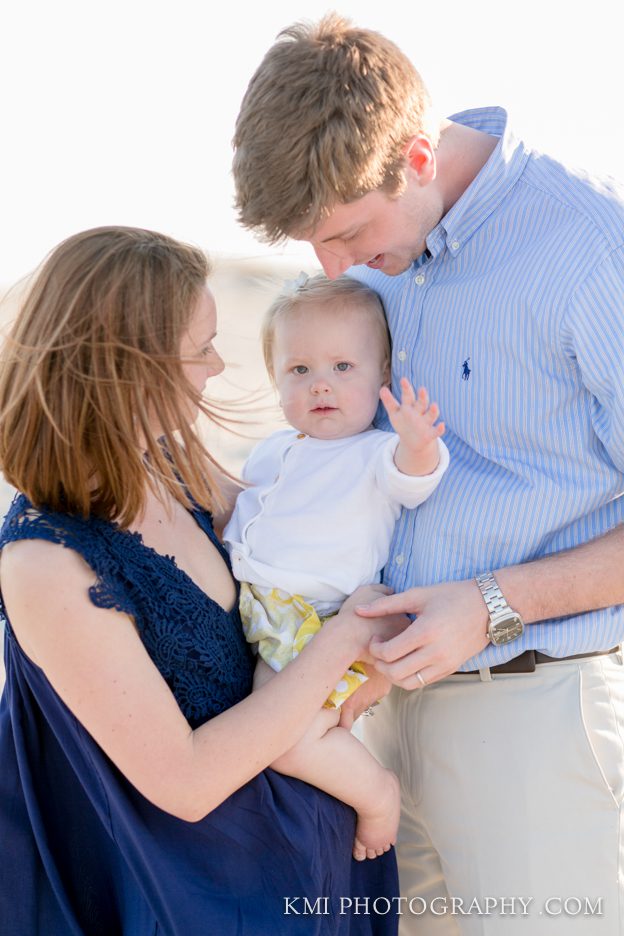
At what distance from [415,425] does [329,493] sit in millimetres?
372

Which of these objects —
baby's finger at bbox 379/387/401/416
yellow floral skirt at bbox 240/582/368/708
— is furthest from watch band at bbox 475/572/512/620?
baby's finger at bbox 379/387/401/416

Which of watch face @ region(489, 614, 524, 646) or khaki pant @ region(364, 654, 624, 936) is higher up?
watch face @ region(489, 614, 524, 646)

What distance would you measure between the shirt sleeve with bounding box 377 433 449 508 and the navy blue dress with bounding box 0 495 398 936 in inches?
20.5

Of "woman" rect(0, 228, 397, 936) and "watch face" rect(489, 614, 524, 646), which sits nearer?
"woman" rect(0, 228, 397, 936)

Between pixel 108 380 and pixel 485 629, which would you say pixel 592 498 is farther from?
pixel 108 380

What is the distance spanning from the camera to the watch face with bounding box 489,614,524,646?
238cm

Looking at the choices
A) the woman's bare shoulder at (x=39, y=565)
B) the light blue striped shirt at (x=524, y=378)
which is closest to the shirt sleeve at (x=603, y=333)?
the light blue striped shirt at (x=524, y=378)

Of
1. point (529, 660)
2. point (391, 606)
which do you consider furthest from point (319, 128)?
point (529, 660)

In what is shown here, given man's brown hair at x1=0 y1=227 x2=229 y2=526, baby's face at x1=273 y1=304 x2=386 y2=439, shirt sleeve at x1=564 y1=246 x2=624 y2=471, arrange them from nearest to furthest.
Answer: man's brown hair at x1=0 y1=227 x2=229 y2=526 < shirt sleeve at x1=564 y1=246 x2=624 y2=471 < baby's face at x1=273 y1=304 x2=386 y2=439

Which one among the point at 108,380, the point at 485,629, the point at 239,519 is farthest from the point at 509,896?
the point at 108,380

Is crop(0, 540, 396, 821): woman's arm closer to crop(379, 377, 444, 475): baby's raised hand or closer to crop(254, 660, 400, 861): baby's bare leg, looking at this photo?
crop(254, 660, 400, 861): baby's bare leg

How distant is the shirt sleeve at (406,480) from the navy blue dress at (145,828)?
0.52 meters

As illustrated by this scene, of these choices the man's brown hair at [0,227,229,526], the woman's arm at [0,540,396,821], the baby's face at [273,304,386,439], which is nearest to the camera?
the woman's arm at [0,540,396,821]

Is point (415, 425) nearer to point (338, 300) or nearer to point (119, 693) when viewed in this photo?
point (338, 300)
